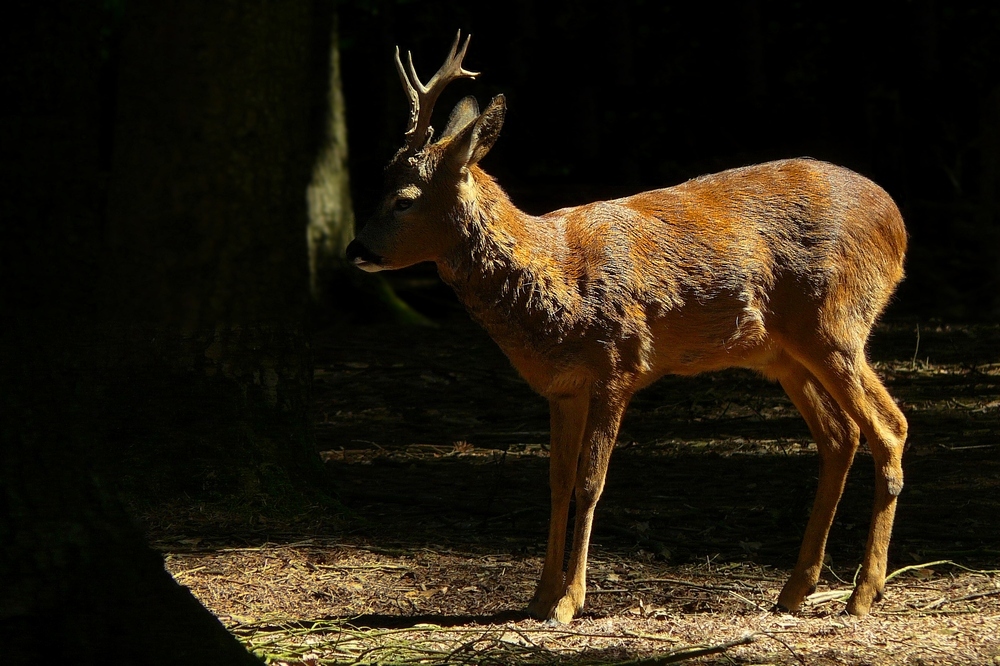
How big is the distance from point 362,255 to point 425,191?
0.38 metres

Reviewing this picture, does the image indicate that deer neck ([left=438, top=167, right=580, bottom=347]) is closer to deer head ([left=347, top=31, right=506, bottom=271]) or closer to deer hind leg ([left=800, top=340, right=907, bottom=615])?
deer head ([left=347, top=31, right=506, bottom=271])

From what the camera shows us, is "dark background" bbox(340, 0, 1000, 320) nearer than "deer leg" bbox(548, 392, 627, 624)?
No

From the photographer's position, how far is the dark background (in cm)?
1558

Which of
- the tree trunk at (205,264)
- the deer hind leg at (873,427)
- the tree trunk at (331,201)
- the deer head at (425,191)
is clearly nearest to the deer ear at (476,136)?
the deer head at (425,191)

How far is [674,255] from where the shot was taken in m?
5.36

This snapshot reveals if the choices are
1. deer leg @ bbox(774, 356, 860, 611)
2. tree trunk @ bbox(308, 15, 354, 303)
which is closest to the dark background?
tree trunk @ bbox(308, 15, 354, 303)

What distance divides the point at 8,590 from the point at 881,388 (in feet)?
12.2

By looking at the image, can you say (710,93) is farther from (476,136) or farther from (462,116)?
(476,136)

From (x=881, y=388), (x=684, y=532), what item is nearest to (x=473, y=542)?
(x=684, y=532)

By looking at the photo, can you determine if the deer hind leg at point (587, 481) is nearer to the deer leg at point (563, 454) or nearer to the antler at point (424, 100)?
the deer leg at point (563, 454)

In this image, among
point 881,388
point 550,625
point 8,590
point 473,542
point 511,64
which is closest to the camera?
point 8,590

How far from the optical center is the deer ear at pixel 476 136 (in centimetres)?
510

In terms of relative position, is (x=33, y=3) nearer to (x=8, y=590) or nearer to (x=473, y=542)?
(x=8, y=590)

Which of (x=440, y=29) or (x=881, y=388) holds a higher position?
(x=440, y=29)
